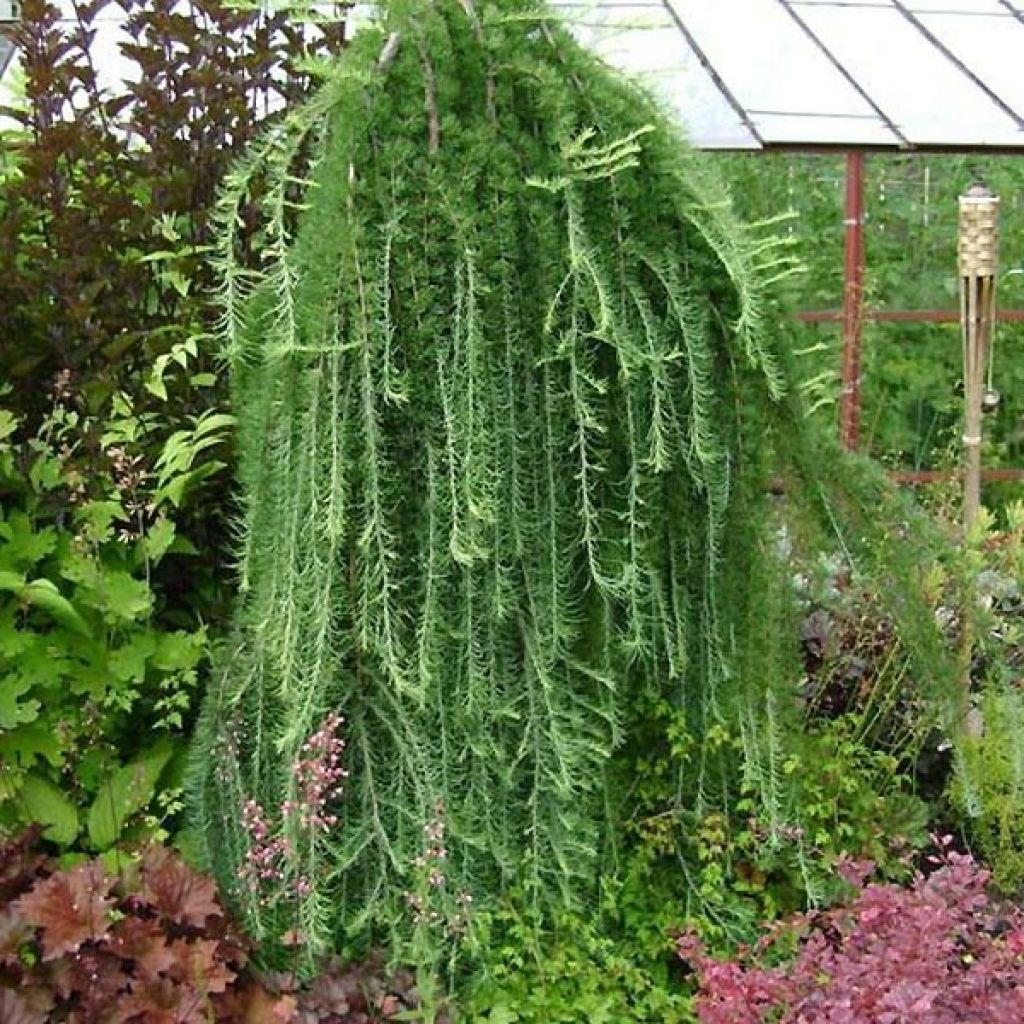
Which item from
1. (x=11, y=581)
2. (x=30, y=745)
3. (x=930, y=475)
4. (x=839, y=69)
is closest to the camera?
(x=11, y=581)

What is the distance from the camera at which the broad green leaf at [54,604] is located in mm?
2826

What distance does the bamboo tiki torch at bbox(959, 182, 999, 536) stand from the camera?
357 centimetres

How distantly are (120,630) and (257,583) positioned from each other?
1.47 ft

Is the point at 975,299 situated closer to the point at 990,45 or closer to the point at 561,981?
the point at 561,981

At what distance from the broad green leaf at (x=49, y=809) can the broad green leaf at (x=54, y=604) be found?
292mm

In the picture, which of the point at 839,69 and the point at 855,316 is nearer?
the point at 855,316

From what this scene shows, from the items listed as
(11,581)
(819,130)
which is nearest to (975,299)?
(819,130)

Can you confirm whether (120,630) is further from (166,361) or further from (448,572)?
(448,572)

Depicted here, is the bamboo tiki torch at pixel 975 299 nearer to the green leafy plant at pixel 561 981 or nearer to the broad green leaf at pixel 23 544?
the green leafy plant at pixel 561 981

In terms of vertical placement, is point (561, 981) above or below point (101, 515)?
below

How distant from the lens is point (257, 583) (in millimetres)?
2721

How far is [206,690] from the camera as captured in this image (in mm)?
2914

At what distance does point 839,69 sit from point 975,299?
6.55ft

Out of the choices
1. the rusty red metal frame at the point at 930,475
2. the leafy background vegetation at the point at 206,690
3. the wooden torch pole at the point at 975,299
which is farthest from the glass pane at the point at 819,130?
the leafy background vegetation at the point at 206,690
